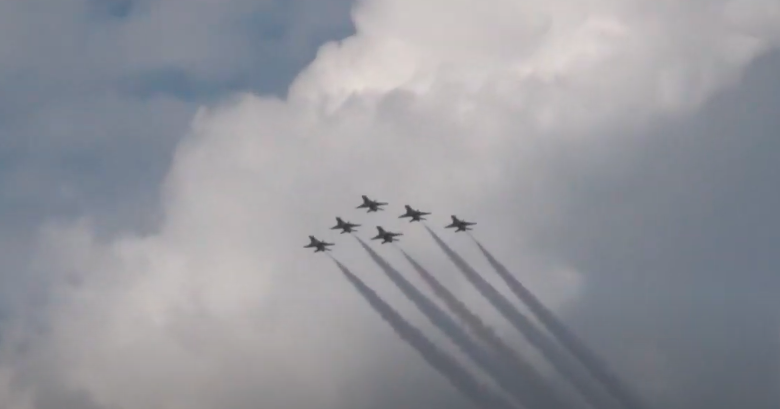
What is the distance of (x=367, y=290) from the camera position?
194250 mm

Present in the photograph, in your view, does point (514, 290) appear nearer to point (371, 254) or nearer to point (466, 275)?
point (466, 275)

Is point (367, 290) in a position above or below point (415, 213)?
below

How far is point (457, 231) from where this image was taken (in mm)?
198500

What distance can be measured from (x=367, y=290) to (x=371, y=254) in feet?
24.5

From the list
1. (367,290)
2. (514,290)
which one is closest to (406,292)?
(367,290)

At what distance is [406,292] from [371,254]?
11.0 meters

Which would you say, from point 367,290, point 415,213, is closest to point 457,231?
point 415,213

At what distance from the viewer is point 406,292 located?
192m

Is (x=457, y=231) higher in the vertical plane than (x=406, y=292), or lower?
higher

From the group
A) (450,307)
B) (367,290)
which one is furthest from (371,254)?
(450,307)

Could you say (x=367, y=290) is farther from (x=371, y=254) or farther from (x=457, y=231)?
(x=457, y=231)

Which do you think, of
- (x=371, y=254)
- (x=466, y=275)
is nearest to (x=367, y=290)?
(x=371, y=254)

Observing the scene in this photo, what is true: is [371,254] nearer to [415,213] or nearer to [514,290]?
[415,213]

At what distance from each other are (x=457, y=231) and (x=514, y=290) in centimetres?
1820
